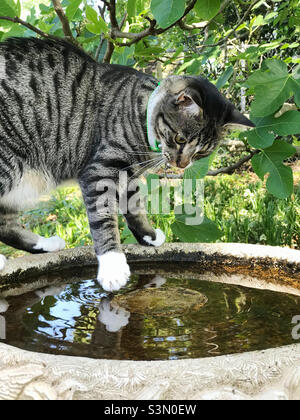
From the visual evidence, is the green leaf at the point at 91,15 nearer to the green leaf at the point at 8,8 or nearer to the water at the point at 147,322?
the green leaf at the point at 8,8

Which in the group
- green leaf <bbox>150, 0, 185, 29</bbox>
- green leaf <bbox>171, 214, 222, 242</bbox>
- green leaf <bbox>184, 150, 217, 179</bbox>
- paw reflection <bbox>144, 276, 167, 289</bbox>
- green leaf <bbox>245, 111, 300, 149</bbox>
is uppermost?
green leaf <bbox>150, 0, 185, 29</bbox>

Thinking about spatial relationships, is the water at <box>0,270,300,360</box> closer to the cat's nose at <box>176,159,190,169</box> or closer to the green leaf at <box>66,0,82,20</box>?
the cat's nose at <box>176,159,190,169</box>

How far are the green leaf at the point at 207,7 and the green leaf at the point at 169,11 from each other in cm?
20

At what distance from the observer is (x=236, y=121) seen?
5.25 feet

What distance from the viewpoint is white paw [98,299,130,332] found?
1.17 m

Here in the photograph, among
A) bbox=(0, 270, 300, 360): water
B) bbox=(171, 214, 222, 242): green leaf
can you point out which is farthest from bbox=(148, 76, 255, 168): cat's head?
bbox=(0, 270, 300, 360): water

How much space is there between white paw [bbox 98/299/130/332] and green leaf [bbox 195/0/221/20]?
0.84 metres

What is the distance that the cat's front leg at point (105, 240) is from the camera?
4.74 ft

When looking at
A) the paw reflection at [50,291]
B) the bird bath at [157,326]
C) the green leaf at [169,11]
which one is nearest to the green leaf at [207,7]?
the green leaf at [169,11]

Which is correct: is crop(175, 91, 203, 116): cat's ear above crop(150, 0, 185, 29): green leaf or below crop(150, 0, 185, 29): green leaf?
below

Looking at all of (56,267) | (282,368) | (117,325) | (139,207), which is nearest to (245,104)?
(139,207)

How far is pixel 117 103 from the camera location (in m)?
1.78

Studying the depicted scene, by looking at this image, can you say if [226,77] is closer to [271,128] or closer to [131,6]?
[271,128]
